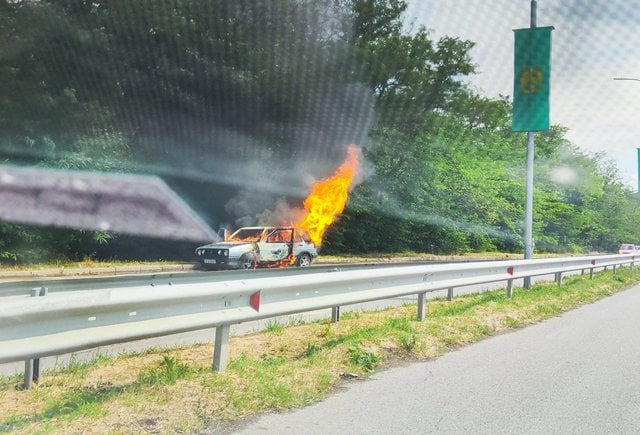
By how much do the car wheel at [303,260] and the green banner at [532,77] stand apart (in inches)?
387

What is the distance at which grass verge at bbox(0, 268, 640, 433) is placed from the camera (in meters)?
3.81

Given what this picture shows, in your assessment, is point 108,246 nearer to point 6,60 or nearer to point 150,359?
point 6,60

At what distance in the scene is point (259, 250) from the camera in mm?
18562

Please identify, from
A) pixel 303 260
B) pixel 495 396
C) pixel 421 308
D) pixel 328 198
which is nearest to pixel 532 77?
pixel 421 308

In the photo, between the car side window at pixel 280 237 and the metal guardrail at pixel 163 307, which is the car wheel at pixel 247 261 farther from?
the metal guardrail at pixel 163 307

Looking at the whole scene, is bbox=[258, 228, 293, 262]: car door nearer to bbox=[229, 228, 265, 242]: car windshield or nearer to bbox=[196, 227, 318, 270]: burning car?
bbox=[196, 227, 318, 270]: burning car

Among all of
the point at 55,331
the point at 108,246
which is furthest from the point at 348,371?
the point at 108,246

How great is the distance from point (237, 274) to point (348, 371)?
7894mm

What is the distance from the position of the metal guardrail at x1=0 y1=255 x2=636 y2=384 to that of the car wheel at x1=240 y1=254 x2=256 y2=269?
11084 millimetres

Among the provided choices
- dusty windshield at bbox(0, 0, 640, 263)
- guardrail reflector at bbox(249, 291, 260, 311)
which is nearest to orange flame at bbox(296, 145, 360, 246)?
dusty windshield at bbox(0, 0, 640, 263)

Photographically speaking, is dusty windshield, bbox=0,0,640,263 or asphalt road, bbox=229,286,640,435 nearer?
asphalt road, bbox=229,286,640,435

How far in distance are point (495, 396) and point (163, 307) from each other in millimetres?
2710

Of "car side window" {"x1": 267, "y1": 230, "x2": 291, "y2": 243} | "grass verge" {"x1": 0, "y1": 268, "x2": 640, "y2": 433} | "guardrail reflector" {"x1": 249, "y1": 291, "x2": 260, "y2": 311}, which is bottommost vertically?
"grass verge" {"x1": 0, "y1": 268, "x2": 640, "y2": 433}

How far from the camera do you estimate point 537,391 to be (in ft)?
16.3
